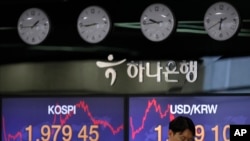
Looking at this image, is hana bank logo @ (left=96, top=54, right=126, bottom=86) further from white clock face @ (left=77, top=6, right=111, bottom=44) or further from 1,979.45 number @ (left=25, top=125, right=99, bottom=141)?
1,979.45 number @ (left=25, top=125, right=99, bottom=141)

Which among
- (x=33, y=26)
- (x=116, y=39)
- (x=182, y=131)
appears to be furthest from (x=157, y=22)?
(x=182, y=131)

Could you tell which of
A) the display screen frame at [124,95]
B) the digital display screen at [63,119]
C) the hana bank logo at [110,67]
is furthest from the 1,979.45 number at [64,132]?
the hana bank logo at [110,67]

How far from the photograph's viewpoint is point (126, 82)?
4727 millimetres

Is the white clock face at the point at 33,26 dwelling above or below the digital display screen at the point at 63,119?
above

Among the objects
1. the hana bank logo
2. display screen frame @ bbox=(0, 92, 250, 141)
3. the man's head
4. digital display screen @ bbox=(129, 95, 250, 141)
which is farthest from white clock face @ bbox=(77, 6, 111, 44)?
the man's head

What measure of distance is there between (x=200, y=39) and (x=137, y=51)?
1.91 ft

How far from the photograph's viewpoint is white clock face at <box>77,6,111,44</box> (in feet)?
15.6

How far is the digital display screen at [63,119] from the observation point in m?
4.71

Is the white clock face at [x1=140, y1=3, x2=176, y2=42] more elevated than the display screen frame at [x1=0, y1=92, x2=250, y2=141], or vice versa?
the white clock face at [x1=140, y1=3, x2=176, y2=42]

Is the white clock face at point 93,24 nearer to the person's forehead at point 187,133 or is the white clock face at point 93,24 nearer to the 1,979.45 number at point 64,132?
the 1,979.45 number at point 64,132

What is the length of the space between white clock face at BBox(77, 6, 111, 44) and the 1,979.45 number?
82cm

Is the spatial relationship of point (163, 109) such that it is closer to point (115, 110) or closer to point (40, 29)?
point (115, 110)

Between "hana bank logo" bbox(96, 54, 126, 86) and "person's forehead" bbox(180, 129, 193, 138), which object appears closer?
"person's forehead" bbox(180, 129, 193, 138)

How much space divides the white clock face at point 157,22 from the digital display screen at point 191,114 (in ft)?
1.87
